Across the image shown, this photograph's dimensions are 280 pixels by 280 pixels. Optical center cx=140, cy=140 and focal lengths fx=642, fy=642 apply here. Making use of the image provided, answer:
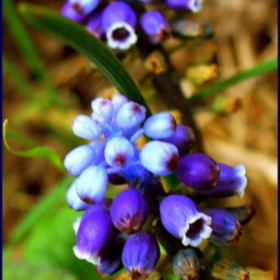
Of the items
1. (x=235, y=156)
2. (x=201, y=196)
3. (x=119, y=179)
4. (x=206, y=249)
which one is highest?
(x=119, y=179)

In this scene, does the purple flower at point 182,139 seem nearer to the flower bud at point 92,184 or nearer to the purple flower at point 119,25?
the flower bud at point 92,184

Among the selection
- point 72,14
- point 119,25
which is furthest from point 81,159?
point 72,14

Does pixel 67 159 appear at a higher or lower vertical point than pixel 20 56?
lower

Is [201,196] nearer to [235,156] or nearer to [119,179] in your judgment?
[119,179]

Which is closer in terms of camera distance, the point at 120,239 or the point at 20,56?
the point at 120,239

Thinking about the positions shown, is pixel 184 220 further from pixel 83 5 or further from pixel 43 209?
pixel 43 209

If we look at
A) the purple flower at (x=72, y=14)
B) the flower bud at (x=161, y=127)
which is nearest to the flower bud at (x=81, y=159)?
the flower bud at (x=161, y=127)

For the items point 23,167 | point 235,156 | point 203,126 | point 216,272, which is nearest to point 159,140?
point 216,272

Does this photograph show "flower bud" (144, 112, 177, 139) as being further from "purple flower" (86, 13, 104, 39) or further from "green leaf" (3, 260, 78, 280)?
"green leaf" (3, 260, 78, 280)
